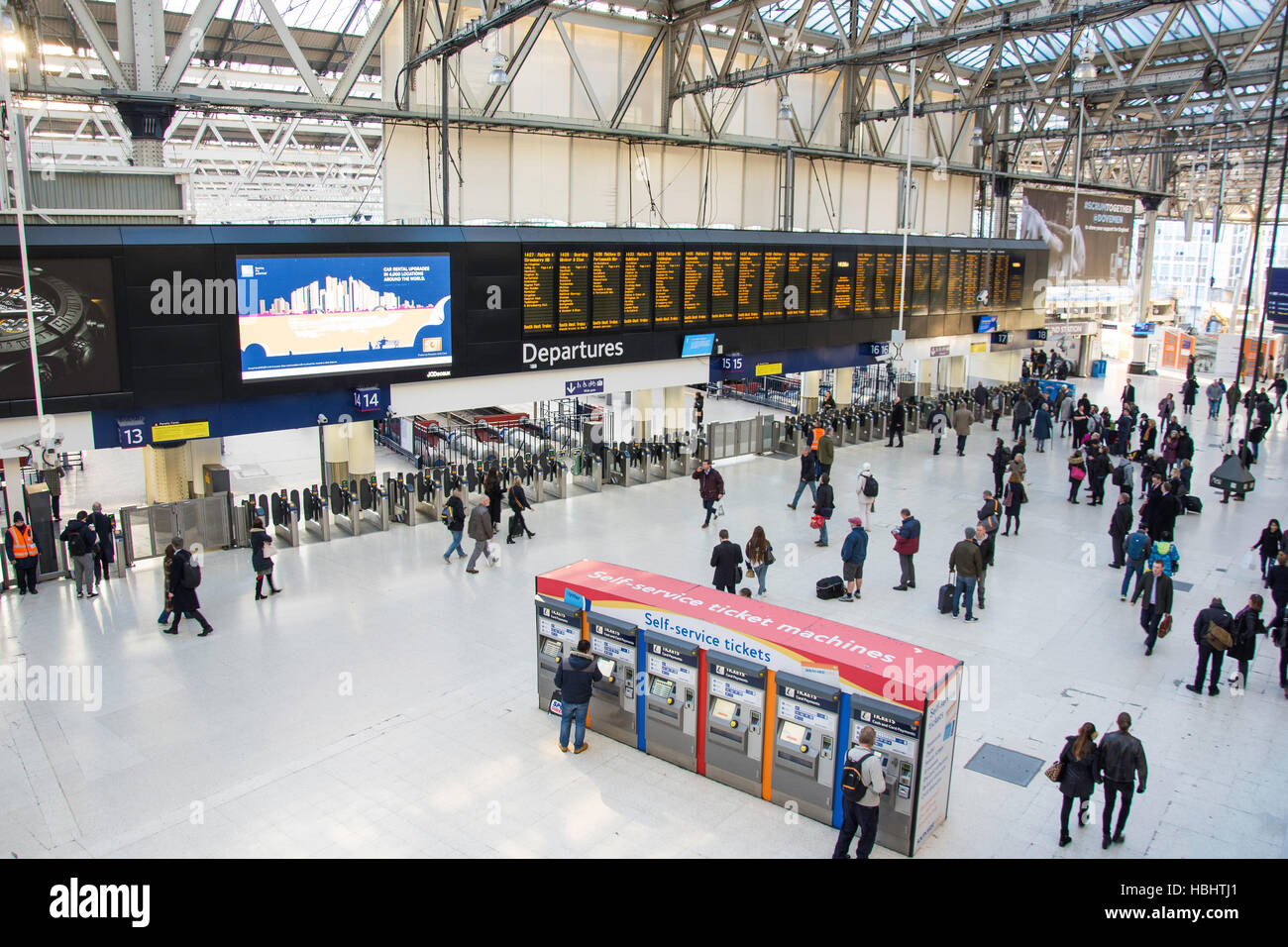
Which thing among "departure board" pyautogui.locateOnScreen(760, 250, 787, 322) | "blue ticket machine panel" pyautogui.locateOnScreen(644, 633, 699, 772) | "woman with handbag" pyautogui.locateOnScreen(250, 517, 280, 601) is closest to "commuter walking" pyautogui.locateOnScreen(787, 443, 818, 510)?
"departure board" pyautogui.locateOnScreen(760, 250, 787, 322)

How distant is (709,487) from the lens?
1562 cm

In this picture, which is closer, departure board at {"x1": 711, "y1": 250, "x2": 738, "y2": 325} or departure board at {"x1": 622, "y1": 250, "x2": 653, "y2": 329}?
departure board at {"x1": 622, "y1": 250, "x2": 653, "y2": 329}

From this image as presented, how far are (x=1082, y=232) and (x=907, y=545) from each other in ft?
80.1

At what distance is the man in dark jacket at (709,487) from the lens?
614 inches

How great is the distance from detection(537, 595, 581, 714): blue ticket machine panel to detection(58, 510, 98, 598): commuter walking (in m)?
6.69

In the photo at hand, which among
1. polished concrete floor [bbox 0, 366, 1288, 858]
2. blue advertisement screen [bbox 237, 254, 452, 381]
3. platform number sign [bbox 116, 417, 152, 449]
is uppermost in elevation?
blue advertisement screen [bbox 237, 254, 452, 381]

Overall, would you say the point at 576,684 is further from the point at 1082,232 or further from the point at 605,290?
the point at 1082,232

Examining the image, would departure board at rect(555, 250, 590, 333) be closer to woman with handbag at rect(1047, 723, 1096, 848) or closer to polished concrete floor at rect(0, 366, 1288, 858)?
polished concrete floor at rect(0, 366, 1288, 858)

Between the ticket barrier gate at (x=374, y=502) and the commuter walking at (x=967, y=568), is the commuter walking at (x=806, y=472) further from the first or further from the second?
the ticket barrier gate at (x=374, y=502)

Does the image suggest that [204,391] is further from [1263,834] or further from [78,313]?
[1263,834]

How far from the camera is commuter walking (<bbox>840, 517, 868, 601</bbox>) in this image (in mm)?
12133

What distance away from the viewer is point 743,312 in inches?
771

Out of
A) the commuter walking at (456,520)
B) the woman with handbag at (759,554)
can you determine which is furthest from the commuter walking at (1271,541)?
the commuter walking at (456,520)

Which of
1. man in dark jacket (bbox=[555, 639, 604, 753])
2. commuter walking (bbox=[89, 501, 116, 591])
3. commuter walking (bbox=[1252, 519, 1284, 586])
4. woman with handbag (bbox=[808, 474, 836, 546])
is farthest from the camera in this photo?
woman with handbag (bbox=[808, 474, 836, 546])
